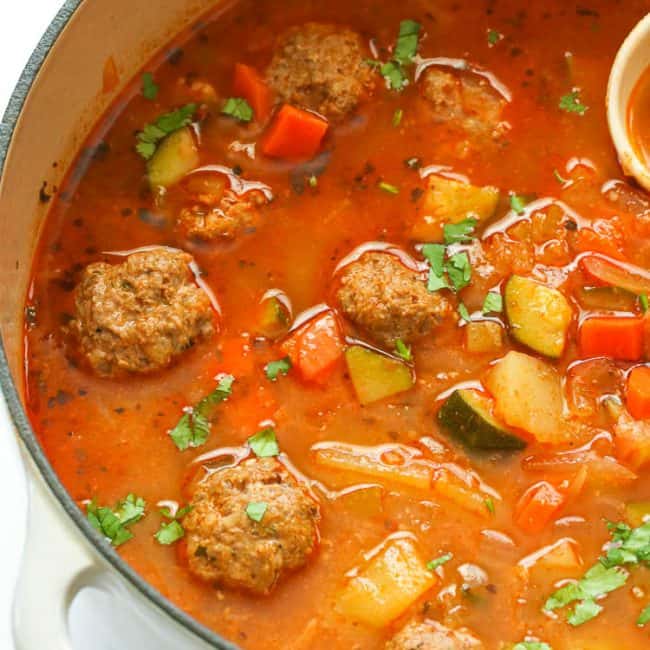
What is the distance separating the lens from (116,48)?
4453mm

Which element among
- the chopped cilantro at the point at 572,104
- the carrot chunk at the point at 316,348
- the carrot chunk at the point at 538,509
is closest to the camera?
the carrot chunk at the point at 538,509

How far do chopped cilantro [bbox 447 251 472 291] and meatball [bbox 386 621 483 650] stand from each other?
115 cm

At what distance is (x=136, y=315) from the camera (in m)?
4.09

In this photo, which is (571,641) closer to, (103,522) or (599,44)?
(103,522)

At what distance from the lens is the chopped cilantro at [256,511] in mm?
3840

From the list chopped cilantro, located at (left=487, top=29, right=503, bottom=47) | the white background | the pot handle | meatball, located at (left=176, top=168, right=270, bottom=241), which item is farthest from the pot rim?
chopped cilantro, located at (left=487, top=29, right=503, bottom=47)

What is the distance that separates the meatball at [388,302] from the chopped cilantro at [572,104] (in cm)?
94

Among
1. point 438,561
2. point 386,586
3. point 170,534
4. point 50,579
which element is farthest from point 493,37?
point 50,579

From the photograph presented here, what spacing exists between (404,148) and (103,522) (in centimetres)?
171

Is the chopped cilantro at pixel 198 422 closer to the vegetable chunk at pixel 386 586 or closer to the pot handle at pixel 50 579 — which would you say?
the vegetable chunk at pixel 386 586

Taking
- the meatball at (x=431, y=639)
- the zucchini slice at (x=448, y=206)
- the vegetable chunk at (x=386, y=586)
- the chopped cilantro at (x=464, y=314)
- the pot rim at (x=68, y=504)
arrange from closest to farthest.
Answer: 1. the pot rim at (x=68, y=504)
2. the meatball at (x=431, y=639)
3. the vegetable chunk at (x=386, y=586)
4. the chopped cilantro at (x=464, y=314)
5. the zucchini slice at (x=448, y=206)

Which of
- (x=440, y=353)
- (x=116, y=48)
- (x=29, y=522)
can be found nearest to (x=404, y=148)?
(x=440, y=353)

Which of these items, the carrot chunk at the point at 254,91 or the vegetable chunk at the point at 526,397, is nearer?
the vegetable chunk at the point at 526,397

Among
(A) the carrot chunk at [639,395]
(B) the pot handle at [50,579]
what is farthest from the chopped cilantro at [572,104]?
(B) the pot handle at [50,579]
